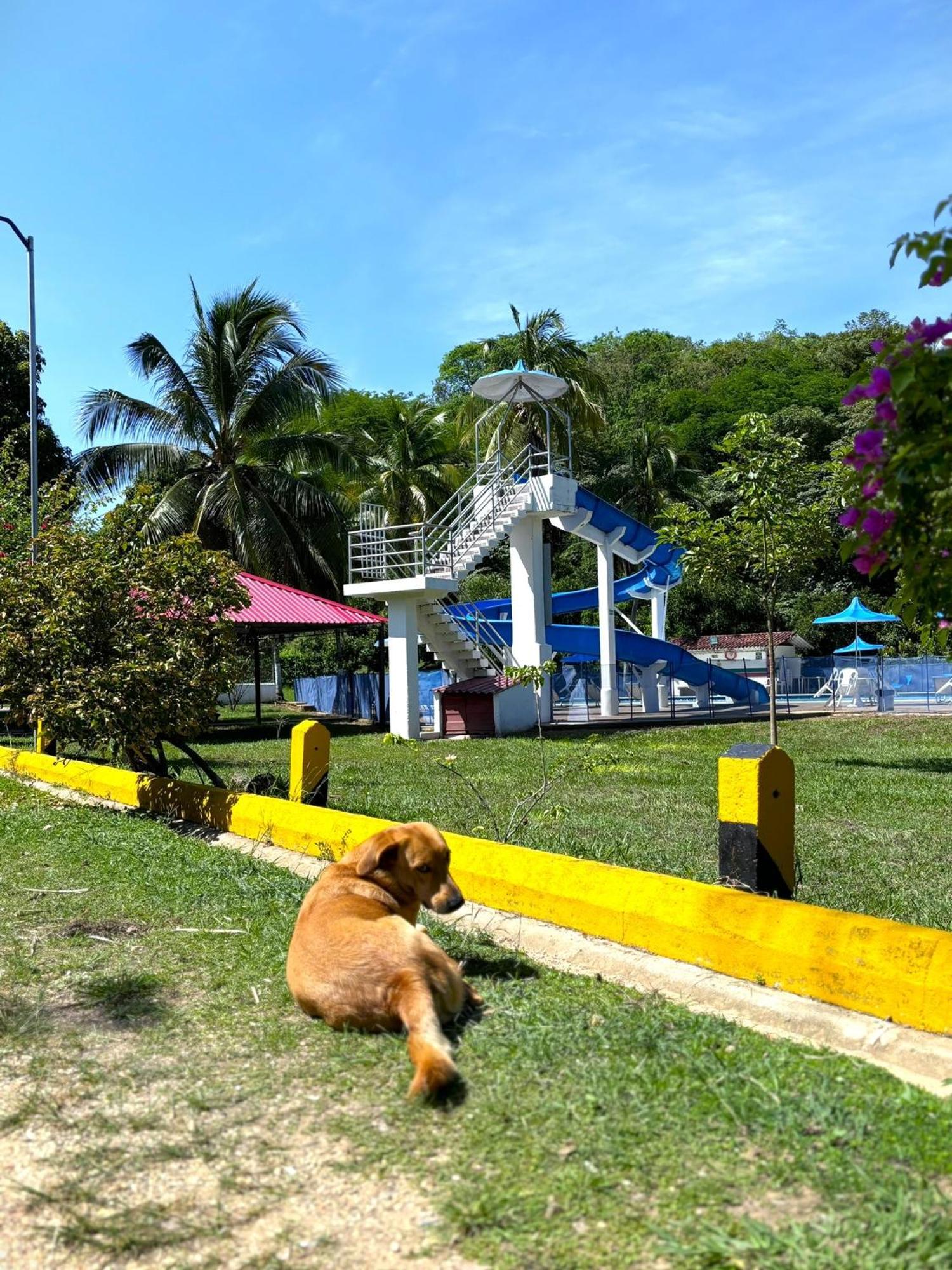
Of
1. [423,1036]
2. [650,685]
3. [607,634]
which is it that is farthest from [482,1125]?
[650,685]

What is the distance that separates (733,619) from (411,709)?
33691 mm

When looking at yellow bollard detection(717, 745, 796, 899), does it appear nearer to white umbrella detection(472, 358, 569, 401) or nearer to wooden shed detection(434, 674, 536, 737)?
wooden shed detection(434, 674, 536, 737)

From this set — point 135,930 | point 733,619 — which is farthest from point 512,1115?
point 733,619

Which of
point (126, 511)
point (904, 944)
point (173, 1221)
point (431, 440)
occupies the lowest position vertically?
point (173, 1221)

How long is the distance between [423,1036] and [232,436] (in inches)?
1170

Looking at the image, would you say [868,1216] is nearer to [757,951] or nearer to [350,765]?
[757,951]

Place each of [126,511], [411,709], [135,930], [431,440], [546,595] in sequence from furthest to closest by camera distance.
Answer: [431,440], [546,595], [411,709], [126,511], [135,930]

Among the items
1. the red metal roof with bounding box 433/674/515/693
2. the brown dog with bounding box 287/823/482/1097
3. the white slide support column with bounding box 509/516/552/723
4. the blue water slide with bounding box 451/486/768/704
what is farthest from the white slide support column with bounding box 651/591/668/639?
the brown dog with bounding box 287/823/482/1097

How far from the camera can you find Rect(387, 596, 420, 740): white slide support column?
77.9 feet

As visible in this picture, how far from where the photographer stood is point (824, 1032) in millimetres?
4375

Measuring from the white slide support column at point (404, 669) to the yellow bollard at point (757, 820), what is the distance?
18100 millimetres

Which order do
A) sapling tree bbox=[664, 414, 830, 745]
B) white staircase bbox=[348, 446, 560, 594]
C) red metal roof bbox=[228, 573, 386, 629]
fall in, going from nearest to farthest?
sapling tree bbox=[664, 414, 830, 745], white staircase bbox=[348, 446, 560, 594], red metal roof bbox=[228, 573, 386, 629]

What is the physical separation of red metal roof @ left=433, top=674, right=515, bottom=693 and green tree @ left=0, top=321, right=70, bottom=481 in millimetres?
19440

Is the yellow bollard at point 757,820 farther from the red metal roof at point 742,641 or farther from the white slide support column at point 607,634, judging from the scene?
the red metal roof at point 742,641
